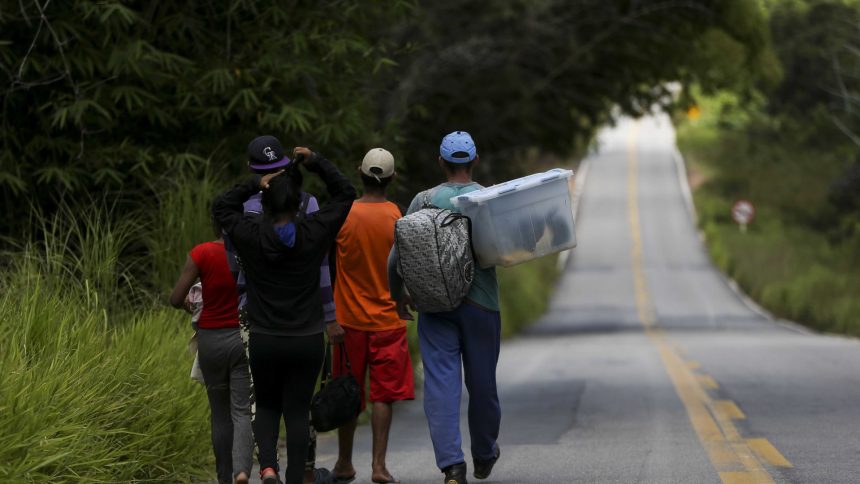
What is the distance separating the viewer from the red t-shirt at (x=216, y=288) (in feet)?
24.3

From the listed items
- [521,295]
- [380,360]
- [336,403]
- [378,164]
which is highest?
[378,164]

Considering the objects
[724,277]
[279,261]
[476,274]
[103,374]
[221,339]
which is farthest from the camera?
[724,277]

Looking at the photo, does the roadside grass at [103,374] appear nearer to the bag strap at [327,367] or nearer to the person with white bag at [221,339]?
the person with white bag at [221,339]

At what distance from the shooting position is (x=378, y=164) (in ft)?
26.9

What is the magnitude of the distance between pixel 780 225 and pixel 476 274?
57995 mm

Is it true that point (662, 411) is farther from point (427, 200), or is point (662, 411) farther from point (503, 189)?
point (503, 189)

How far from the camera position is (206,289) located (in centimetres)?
742

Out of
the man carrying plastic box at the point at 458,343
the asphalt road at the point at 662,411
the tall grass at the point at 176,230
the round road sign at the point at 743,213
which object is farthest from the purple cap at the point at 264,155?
the round road sign at the point at 743,213

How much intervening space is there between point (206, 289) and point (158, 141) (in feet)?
19.3

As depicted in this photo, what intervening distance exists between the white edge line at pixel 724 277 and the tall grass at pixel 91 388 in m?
26.7

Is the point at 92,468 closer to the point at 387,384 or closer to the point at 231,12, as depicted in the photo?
the point at 387,384

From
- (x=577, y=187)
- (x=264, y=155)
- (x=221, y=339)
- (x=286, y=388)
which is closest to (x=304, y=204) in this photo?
(x=264, y=155)

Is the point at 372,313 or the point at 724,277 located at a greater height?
the point at 372,313

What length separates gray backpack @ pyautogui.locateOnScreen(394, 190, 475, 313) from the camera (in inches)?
309
